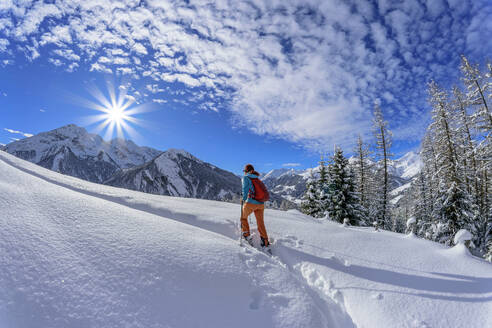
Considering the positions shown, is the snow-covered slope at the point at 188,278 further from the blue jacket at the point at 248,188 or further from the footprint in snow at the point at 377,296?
the blue jacket at the point at 248,188

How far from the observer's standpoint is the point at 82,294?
2.23 meters

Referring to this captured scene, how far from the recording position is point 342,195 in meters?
18.8

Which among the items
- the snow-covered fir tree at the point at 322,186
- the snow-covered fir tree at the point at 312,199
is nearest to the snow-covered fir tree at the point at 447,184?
the snow-covered fir tree at the point at 322,186

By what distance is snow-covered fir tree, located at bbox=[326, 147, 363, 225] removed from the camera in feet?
60.4

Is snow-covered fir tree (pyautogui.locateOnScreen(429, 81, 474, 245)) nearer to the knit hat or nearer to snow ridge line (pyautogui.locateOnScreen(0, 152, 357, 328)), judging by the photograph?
snow ridge line (pyautogui.locateOnScreen(0, 152, 357, 328))

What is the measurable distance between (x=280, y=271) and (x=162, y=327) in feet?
7.88

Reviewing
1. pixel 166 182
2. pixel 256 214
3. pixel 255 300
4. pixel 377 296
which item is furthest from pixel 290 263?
pixel 166 182

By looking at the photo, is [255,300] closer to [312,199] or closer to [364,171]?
[312,199]

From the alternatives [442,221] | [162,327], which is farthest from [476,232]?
[162,327]

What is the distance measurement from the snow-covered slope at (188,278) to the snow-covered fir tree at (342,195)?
44.9 feet

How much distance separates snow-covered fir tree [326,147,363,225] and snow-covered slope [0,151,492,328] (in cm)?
1369

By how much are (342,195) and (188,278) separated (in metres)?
18.5

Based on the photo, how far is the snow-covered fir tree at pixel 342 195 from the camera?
18.4 meters

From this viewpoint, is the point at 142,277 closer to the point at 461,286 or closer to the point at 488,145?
the point at 461,286
